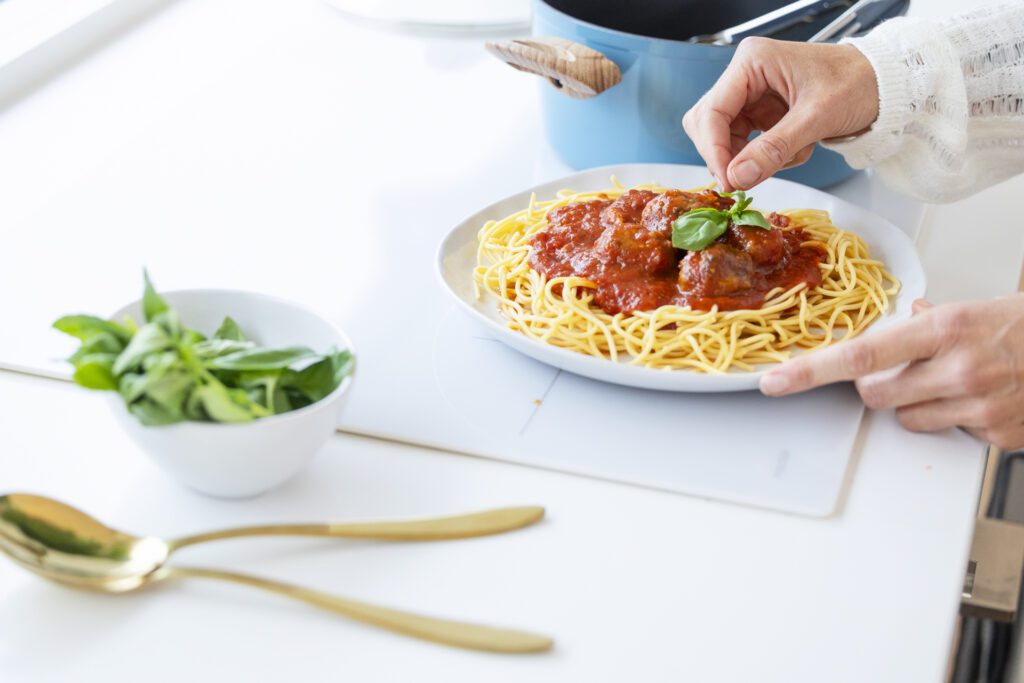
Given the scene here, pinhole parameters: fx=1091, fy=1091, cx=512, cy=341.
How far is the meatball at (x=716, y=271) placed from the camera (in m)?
1.18

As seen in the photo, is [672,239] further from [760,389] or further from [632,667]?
[632,667]

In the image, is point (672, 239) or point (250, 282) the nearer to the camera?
point (672, 239)

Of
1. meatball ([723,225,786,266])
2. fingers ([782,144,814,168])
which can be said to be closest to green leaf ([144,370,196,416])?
meatball ([723,225,786,266])

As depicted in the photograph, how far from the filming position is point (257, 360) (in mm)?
904

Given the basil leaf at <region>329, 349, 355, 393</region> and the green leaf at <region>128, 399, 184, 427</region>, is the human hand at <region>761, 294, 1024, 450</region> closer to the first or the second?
the basil leaf at <region>329, 349, 355, 393</region>

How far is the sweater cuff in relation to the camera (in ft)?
4.32

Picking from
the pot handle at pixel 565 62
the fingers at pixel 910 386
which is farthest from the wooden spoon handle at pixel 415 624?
the pot handle at pixel 565 62

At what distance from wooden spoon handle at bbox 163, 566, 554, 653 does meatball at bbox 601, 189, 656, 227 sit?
57 cm

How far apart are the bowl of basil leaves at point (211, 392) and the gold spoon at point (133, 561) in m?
0.06

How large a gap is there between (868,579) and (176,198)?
1.05 meters

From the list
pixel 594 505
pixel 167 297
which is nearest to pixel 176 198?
pixel 167 297

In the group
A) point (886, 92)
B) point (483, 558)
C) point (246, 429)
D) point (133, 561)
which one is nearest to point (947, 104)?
point (886, 92)

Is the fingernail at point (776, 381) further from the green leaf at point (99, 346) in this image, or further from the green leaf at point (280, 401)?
the green leaf at point (99, 346)

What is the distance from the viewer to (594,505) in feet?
3.24
